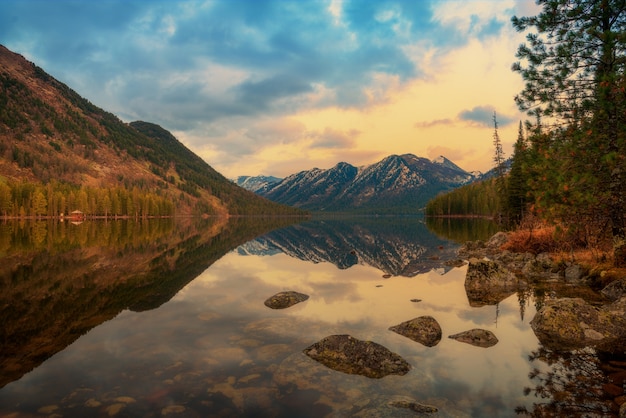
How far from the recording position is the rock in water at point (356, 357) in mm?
10242

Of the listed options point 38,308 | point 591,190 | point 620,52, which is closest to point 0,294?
point 38,308

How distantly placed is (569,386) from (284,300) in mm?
12391

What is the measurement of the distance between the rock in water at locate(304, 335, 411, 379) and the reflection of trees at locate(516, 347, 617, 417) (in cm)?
335

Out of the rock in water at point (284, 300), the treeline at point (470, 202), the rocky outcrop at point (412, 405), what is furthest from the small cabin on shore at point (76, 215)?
the rocky outcrop at point (412, 405)

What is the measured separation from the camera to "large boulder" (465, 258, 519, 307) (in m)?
20.2

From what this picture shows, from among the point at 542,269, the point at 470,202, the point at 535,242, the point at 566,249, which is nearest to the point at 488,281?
the point at 542,269

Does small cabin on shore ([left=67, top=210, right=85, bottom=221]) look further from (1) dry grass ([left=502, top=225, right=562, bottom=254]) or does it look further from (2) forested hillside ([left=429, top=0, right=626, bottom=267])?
(2) forested hillside ([left=429, top=0, right=626, bottom=267])

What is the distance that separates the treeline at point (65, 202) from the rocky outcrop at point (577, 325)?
16228 cm

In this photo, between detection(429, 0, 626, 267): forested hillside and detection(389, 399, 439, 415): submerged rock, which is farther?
detection(429, 0, 626, 267): forested hillside

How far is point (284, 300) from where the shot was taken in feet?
60.6

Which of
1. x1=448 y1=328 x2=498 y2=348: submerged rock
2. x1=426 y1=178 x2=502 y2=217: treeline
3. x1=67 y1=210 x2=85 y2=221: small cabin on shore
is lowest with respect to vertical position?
x1=448 y1=328 x2=498 y2=348: submerged rock

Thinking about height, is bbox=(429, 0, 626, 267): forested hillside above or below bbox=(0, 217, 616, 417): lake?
above

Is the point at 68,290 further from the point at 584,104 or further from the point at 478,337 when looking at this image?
the point at 584,104

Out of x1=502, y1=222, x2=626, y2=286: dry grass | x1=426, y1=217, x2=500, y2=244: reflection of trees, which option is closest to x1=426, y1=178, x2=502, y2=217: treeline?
x1=426, y1=217, x2=500, y2=244: reflection of trees
